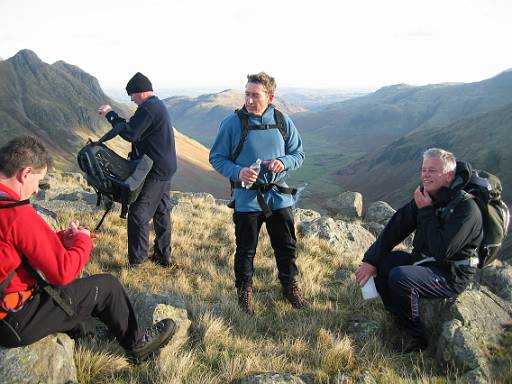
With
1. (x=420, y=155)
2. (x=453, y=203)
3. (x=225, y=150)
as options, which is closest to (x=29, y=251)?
(x=225, y=150)

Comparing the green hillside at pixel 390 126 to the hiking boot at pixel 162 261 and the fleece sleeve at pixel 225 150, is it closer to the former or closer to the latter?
the hiking boot at pixel 162 261

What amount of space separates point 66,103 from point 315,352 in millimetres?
97653

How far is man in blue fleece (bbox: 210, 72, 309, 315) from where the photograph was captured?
4.79 meters

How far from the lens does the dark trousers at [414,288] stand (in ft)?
14.5

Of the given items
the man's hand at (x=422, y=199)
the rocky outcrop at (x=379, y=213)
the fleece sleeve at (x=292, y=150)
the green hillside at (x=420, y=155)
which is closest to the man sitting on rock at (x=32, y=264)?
the fleece sleeve at (x=292, y=150)

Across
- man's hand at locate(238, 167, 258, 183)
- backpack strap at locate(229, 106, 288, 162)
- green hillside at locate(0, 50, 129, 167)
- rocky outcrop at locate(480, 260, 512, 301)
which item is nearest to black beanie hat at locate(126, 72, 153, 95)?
backpack strap at locate(229, 106, 288, 162)

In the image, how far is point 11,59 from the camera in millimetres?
94562

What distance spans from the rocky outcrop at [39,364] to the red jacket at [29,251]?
46cm

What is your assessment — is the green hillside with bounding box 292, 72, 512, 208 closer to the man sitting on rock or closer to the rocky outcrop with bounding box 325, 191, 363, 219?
the rocky outcrop with bounding box 325, 191, 363, 219

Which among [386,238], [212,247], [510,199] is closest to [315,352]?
[386,238]

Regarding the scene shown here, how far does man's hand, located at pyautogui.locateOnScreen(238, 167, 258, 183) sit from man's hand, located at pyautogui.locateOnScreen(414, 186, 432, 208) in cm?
177

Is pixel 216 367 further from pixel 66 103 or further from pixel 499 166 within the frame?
pixel 66 103

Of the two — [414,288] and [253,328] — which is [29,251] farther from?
[414,288]

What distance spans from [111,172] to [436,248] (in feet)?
13.0
